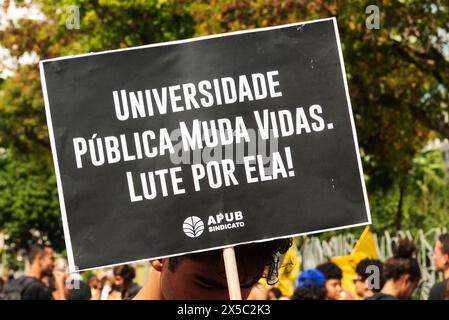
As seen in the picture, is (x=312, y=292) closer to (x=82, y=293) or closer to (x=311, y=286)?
(x=311, y=286)

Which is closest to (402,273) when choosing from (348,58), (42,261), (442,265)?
(442,265)

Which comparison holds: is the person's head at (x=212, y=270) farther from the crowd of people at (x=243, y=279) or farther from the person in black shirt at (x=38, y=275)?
the person in black shirt at (x=38, y=275)

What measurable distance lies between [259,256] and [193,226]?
409 mm

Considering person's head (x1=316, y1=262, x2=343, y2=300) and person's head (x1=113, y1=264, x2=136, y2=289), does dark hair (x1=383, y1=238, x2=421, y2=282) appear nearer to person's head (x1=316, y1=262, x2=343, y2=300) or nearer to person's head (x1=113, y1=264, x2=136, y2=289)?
person's head (x1=316, y1=262, x2=343, y2=300)

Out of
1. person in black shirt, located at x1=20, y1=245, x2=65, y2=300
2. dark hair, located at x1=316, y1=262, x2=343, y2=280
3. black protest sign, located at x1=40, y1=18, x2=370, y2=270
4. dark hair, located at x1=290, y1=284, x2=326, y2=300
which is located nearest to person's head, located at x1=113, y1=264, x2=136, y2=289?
person in black shirt, located at x1=20, y1=245, x2=65, y2=300

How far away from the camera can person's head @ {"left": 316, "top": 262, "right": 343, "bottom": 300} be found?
10877mm

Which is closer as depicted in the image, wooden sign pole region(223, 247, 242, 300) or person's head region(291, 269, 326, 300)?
wooden sign pole region(223, 247, 242, 300)

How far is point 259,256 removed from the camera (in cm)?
561

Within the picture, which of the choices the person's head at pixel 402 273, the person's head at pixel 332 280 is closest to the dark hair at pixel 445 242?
the person's head at pixel 402 273

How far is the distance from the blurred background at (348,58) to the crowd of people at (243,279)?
3357 mm

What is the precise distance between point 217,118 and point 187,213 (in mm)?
433

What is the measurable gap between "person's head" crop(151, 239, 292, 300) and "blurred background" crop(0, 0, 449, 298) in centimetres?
854

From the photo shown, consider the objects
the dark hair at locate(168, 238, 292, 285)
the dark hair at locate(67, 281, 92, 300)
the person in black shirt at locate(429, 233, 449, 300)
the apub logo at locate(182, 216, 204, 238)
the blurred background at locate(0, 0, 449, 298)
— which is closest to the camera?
the apub logo at locate(182, 216, 204, 238)
